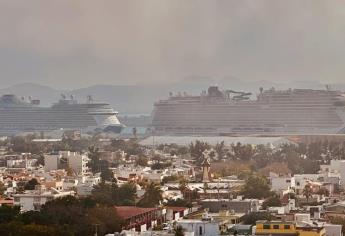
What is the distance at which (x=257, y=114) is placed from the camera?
76.5m

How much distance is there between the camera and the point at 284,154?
44.7 meters

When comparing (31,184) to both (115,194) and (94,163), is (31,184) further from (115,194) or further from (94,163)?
(94,163)

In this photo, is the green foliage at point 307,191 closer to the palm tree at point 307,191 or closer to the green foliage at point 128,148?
the palm tree at point 307,191

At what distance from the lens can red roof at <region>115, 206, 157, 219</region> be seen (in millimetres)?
21578

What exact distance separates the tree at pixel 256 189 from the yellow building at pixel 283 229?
337 inches

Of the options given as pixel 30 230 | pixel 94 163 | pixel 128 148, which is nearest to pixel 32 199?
pixel 30 230

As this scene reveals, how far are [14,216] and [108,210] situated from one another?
6.53ft

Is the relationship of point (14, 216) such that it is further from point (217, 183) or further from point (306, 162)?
point (306, 162)

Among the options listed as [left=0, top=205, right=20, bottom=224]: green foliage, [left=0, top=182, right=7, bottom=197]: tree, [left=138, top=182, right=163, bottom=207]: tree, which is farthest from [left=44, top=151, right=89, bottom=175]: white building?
[left=0, top=205, right=20, bottom=224]: green foliage

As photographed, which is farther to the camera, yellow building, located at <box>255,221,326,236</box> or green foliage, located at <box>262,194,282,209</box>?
green foliage, located at <box>262,194,282,209</box>

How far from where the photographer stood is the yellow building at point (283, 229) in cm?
1820

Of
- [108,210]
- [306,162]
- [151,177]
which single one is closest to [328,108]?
[306,162]

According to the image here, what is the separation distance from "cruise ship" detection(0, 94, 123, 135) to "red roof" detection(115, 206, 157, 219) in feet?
208

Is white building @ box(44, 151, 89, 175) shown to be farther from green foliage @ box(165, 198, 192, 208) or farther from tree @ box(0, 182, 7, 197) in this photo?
green foliage @ box(165, 198, 192, 208)
